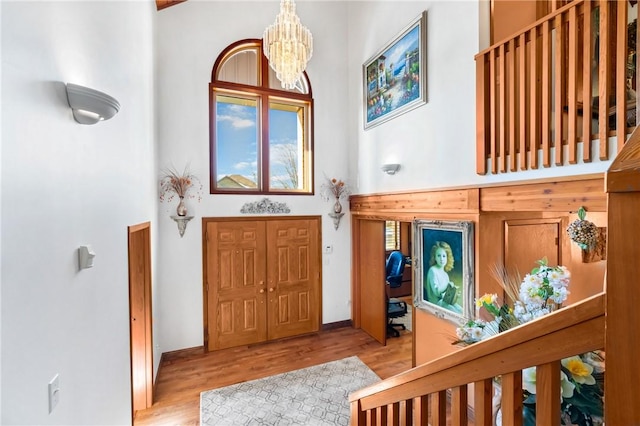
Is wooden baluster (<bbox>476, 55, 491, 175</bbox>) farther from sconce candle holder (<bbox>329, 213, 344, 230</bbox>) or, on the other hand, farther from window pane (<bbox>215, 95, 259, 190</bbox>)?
window pane (<bbox>215, 95, 259, 190</bbox>)

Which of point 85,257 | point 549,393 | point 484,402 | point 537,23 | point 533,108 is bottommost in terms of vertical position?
point 484,402

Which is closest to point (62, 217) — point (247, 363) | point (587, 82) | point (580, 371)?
point (580, 371)

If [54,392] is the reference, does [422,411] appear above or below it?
below

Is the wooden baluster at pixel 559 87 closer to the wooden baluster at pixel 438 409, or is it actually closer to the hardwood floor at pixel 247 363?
the wooden baluster at pixel 438 409

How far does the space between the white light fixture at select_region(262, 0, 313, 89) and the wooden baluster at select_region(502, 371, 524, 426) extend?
328 centimetres

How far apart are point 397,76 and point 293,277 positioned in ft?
11.3

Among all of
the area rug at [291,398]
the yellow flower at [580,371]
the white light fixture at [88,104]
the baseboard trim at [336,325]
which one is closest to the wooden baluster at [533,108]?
the yellow flower at [580,371]

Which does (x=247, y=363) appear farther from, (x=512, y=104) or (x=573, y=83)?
(x=573, y=83)

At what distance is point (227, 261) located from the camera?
14.9 ft

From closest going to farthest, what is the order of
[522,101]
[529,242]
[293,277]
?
[522,101]
[529,242]
[293,277]

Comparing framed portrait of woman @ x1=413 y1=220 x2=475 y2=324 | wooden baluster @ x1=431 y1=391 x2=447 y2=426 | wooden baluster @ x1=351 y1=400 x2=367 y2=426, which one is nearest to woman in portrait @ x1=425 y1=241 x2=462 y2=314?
framed portrait of woman @ x1=413 y1=220 x2=475 y2=324

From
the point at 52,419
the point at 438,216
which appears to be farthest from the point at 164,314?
the point at 438,216

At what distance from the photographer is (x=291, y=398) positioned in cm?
333

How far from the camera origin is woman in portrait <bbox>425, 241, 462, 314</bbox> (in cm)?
321
